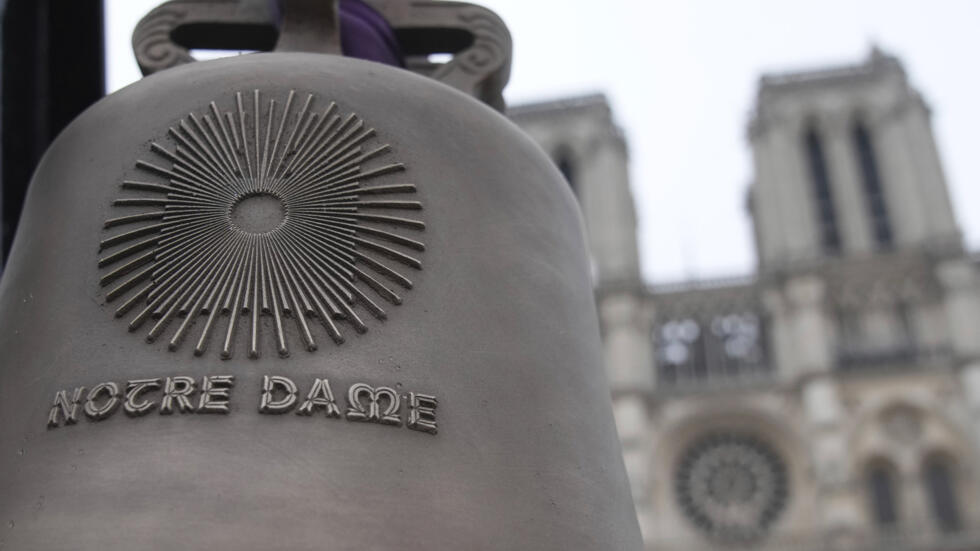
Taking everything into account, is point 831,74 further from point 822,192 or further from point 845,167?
point 822,192

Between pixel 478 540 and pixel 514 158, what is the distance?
901 mm

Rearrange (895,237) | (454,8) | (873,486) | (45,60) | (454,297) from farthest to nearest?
(895,237) → (873,486) → (45,60) → (454,8) → (454,297)

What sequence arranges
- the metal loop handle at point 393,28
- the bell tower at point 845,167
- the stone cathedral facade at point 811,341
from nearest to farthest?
1. the metal loop handle at point 393,28
2. the stone cathedral facade at point 811,341
3. the bell tower at point 845,167

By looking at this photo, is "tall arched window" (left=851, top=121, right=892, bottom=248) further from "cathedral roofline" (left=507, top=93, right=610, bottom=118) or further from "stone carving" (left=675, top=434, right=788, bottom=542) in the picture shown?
"cathedral roofline" (left=507, top=93, right=610, bottom=118)

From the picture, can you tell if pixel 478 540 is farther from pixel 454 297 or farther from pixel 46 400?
pixel 46 400

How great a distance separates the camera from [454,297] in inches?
76.7

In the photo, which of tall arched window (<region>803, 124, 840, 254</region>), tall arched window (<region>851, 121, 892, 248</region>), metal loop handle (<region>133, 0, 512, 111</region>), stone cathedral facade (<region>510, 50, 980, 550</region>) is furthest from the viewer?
tall arched window (<region>803, 124, 840, 254</region>)

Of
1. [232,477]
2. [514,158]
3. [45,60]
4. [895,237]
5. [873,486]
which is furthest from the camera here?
[895,237]

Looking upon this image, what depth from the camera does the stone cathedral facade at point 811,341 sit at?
29.2 metres

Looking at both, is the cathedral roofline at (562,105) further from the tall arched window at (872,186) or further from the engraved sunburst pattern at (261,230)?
the engraved sunburst pattern at (261,230)

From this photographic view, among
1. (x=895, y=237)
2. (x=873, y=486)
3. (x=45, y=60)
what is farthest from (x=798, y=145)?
(x=45, y=60)

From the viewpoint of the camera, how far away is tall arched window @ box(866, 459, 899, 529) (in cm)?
2878

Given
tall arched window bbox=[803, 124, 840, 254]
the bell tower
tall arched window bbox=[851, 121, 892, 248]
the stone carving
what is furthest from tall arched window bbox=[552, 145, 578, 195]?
the stone carving

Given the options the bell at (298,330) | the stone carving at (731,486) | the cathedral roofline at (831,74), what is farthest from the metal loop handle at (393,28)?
the cathedral roofline at (831,74)
